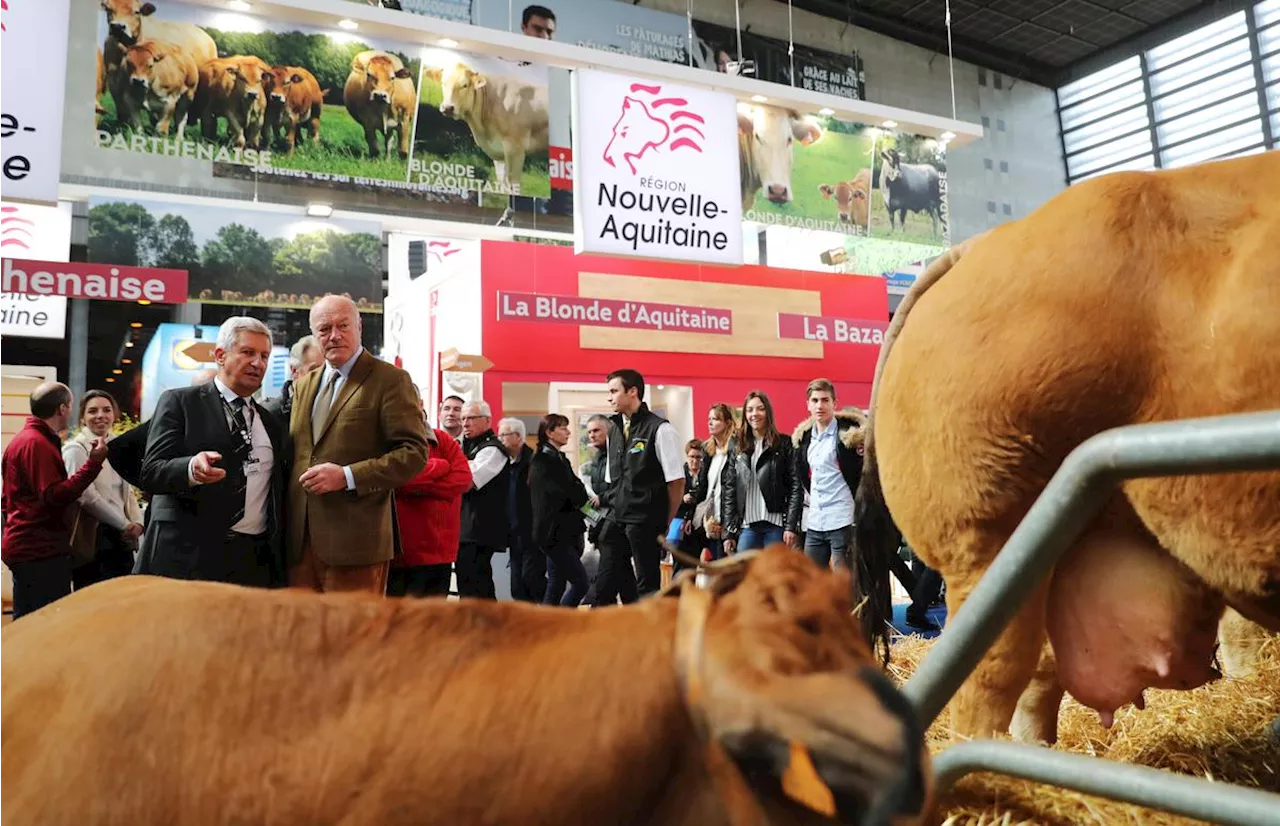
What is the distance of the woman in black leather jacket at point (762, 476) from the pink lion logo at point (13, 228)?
9.01 metres

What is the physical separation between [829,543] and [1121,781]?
479 cm

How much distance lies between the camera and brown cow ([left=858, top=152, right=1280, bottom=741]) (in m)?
1.72

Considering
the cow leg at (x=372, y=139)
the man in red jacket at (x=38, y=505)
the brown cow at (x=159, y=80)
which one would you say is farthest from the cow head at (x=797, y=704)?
the cow leg at (x=372, y=139)

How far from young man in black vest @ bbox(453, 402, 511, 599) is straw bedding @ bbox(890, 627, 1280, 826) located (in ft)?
11.9

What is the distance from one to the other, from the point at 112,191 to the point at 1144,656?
11051 mm

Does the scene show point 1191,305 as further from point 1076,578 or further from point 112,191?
point 112,191

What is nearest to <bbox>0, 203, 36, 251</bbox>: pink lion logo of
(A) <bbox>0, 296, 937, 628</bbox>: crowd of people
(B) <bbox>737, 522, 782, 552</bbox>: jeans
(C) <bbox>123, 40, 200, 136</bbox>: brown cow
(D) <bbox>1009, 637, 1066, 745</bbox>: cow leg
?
(C) <bbox>123, 40, 200, 136</bbox>: brown cow

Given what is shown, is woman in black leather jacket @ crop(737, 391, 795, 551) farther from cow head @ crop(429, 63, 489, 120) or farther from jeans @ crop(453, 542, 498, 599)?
cow head @ crop(429, 63, 489, 120)

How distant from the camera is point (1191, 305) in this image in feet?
5.83

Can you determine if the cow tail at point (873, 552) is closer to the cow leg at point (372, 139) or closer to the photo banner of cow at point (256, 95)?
the photo banner of cow at point (256, 95)

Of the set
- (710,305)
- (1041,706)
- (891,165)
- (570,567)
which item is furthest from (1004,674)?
(891,165)

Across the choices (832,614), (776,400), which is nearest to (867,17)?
(776,400)

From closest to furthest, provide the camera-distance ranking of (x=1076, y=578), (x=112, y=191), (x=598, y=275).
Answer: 1. (x=1076, y=578)
2. (x=112, y=191)
3. (x=598, y=275)

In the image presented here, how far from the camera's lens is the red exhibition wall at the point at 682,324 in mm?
10102
